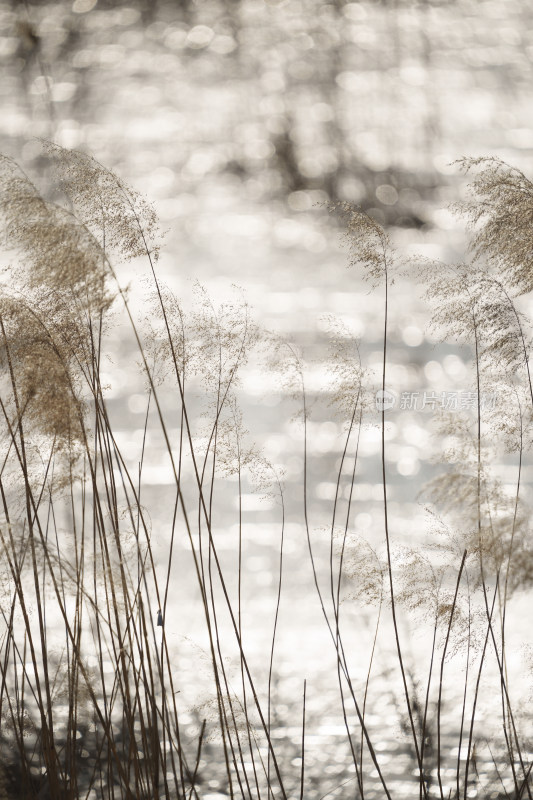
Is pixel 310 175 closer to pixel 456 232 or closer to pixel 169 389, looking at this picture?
pixel 456 232

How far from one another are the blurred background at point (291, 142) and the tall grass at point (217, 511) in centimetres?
5

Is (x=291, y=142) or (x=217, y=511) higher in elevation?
(x=291, y=142)

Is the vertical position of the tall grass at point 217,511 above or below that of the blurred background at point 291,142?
below

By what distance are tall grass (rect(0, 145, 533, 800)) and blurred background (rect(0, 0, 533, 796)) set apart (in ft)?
0.17

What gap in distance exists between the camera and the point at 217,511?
5.78 ft

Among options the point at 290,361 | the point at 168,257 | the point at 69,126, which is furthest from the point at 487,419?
the point at 69,126

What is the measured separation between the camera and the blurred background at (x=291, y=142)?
1.79 m

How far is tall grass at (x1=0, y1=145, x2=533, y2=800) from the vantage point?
1.36 meters

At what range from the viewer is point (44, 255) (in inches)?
53.2

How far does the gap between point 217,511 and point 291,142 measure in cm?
103

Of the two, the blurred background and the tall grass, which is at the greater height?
the blurred background

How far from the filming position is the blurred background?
1.79 metres

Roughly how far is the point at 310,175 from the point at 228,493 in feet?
2.96

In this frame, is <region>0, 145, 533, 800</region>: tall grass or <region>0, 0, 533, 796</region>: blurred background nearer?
<region>0, 145, 533, 800</region>: tall grass
